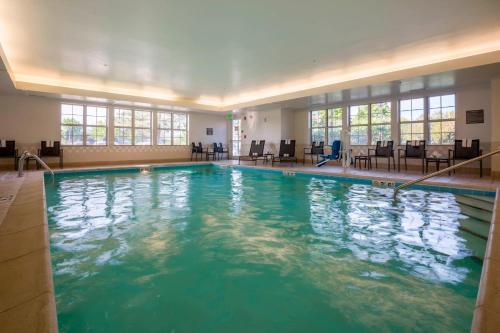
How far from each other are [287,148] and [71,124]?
7.45 m

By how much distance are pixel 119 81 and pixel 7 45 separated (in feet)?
10.4

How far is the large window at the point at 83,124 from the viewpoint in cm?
986

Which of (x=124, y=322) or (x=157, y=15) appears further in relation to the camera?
(x=157, y=15)

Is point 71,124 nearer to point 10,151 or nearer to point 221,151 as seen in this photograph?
point 10,151

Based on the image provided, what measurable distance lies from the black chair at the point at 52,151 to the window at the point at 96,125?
1070 mm

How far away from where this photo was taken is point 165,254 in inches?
97.6

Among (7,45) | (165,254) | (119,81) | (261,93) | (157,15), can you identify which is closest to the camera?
(165,254)

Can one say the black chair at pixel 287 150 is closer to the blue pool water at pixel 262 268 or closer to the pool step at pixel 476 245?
the blue pool water at pixel 262 268

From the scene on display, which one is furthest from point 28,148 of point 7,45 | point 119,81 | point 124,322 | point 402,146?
point 402,146

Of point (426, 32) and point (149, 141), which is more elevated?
point (426, 32)

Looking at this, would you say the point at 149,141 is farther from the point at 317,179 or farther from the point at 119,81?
the point at 317,179

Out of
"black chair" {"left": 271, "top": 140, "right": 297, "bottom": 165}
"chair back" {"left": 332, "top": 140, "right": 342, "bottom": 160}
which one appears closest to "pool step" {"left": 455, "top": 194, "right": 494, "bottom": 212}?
"chair back" {"left": 332, "top": 140, "right": 342, "bottom": 160}

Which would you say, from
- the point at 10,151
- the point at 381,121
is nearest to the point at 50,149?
the point at 10,151

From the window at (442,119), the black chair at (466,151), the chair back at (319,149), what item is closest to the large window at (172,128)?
the chair back at (319,149)
